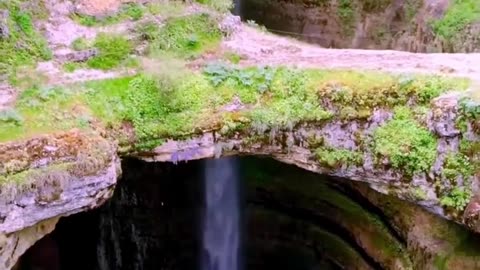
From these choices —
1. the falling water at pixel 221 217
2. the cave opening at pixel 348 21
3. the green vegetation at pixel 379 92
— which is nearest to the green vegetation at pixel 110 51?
the falling water at pixel 221 217

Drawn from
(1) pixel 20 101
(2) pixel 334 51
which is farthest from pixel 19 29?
(2) pixel 334 51

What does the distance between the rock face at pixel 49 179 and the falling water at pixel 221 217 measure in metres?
4.10

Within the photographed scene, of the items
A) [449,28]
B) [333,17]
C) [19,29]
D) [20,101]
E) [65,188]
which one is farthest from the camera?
[333,17]

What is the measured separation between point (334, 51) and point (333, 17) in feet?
23.2

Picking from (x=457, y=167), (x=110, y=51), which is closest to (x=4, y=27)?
(x=110, y=51)

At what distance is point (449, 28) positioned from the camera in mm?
17188

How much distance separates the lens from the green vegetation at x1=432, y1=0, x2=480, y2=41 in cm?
1689

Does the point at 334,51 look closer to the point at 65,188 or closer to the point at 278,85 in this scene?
the point at 278,85

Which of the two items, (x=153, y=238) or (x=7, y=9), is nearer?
(x=7, y=9)

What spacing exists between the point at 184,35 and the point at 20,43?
2873mm

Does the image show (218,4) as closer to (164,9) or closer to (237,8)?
(164,9)

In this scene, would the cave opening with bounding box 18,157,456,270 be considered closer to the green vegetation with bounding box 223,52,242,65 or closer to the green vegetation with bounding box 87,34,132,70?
the green vegetation with bounding box 223,52,242,65

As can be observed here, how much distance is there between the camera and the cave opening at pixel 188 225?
1458 cm

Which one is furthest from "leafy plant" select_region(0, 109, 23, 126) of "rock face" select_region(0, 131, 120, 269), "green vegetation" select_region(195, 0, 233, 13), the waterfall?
the waterfall
